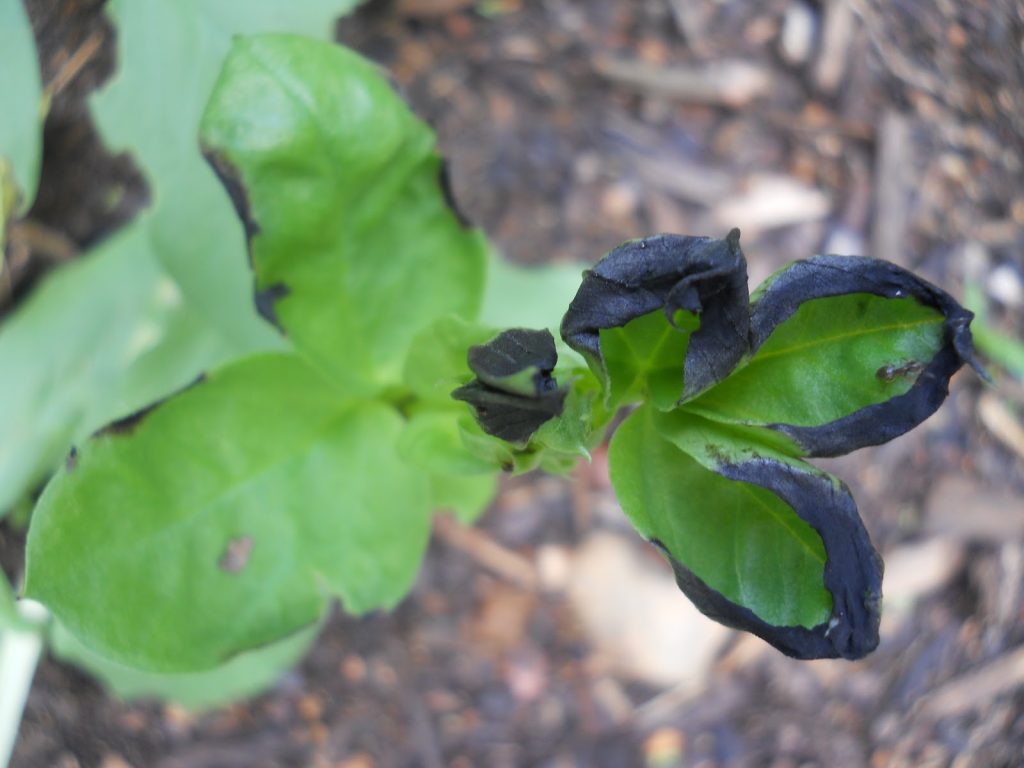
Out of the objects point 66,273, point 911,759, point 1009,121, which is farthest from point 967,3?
point 66,273

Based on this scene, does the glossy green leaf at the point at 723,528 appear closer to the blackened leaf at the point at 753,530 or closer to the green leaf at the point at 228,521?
the blackened leaf at the point at 753,530

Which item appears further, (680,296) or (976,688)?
(976,688)

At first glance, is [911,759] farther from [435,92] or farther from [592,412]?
[435,92]

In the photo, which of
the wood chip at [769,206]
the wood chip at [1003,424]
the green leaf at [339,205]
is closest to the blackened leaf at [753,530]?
the green leaf at [339,205]

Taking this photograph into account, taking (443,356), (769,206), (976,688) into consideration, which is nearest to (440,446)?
(443,356)

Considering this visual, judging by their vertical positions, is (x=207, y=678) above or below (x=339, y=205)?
below

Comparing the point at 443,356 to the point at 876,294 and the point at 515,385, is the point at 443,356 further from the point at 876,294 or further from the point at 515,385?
the point at 876,294
